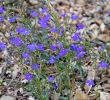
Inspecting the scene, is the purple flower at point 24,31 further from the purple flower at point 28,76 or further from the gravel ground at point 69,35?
the purple flower at point 28,76

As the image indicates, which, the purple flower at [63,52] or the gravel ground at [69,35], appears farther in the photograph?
the gravel ground at [69,35]

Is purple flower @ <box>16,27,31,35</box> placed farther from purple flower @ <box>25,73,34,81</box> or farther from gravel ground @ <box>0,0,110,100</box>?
purple flower @ <box>25,73,34,81</box>

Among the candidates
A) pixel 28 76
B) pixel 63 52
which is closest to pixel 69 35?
pixel 63 52

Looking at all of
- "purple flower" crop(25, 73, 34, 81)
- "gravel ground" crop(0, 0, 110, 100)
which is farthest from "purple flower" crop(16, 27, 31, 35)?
"purple flower" crop(25, 73, 34, 81)

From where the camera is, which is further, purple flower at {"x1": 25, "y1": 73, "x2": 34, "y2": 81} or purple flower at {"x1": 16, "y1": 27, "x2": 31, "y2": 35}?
purple flower at {"x1": 16, "y1": 27, "x2": 31, "y2": 35}

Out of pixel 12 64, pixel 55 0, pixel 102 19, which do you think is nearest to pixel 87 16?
pixel 102 19

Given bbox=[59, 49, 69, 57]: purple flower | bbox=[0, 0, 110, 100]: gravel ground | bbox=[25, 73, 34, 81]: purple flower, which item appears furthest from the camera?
bbox=[0, 0, 110, 100]: gravel ground

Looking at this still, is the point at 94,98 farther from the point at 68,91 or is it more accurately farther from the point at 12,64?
the point at 12,64

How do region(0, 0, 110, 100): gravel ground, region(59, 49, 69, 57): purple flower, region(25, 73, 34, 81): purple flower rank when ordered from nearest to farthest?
region(25, 73, 34, 81): purple flower < region(59, 49, 69, 57): purple flower < region(0, 0, 110, 100): gravel ground

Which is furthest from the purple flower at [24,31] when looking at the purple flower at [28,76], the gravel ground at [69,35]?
the purple flower at [28,76]

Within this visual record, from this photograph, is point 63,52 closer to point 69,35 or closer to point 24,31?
point 24,31

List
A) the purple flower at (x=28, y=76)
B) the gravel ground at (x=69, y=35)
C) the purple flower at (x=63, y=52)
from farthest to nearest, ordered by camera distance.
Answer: the gravel ground at (x=69, y=35)
the purple flower at (x=63, y=52)
the purple flower at (x=28, y=76)
